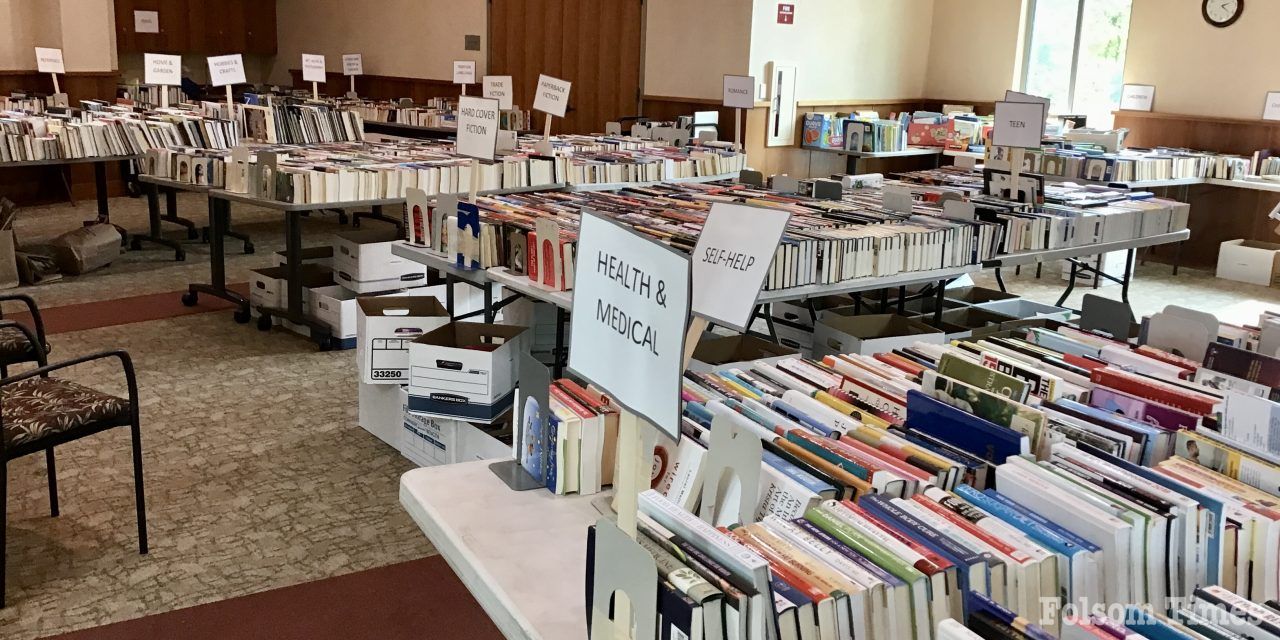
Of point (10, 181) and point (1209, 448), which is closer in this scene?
point (1209, 448)

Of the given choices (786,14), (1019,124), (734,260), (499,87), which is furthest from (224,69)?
(734,260)

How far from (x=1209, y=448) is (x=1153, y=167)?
7560 mm

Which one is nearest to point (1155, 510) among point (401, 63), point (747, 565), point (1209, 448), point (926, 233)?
point (1209, 448)

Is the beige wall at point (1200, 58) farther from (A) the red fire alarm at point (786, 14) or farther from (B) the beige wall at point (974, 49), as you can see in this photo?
(A) the red fire alarm at point (786, 14)

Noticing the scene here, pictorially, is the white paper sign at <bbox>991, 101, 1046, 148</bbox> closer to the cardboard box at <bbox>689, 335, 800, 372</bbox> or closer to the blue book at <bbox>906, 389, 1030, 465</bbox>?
the cardboard box at <bbox>689, 335, 800, 372</bbox>

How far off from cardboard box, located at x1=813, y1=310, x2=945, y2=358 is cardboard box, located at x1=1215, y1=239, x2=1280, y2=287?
5303mm

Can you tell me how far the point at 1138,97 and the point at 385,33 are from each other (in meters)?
9.04

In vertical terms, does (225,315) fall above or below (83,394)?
below

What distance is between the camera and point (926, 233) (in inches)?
188

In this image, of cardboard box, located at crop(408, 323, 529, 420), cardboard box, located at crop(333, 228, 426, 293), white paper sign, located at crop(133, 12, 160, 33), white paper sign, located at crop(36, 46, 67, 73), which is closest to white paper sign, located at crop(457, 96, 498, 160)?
cardboard box, located at crop(333, 228, 426, 293)

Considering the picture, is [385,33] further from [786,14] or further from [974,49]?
[974,49]

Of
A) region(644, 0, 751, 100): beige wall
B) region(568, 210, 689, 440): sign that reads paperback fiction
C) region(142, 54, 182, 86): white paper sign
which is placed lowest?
region(568, 210, 689, 440): sign that reads paperback fiction

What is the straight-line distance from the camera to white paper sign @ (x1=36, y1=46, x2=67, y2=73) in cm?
998

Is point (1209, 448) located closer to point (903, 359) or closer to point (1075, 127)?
point (903, 359)
